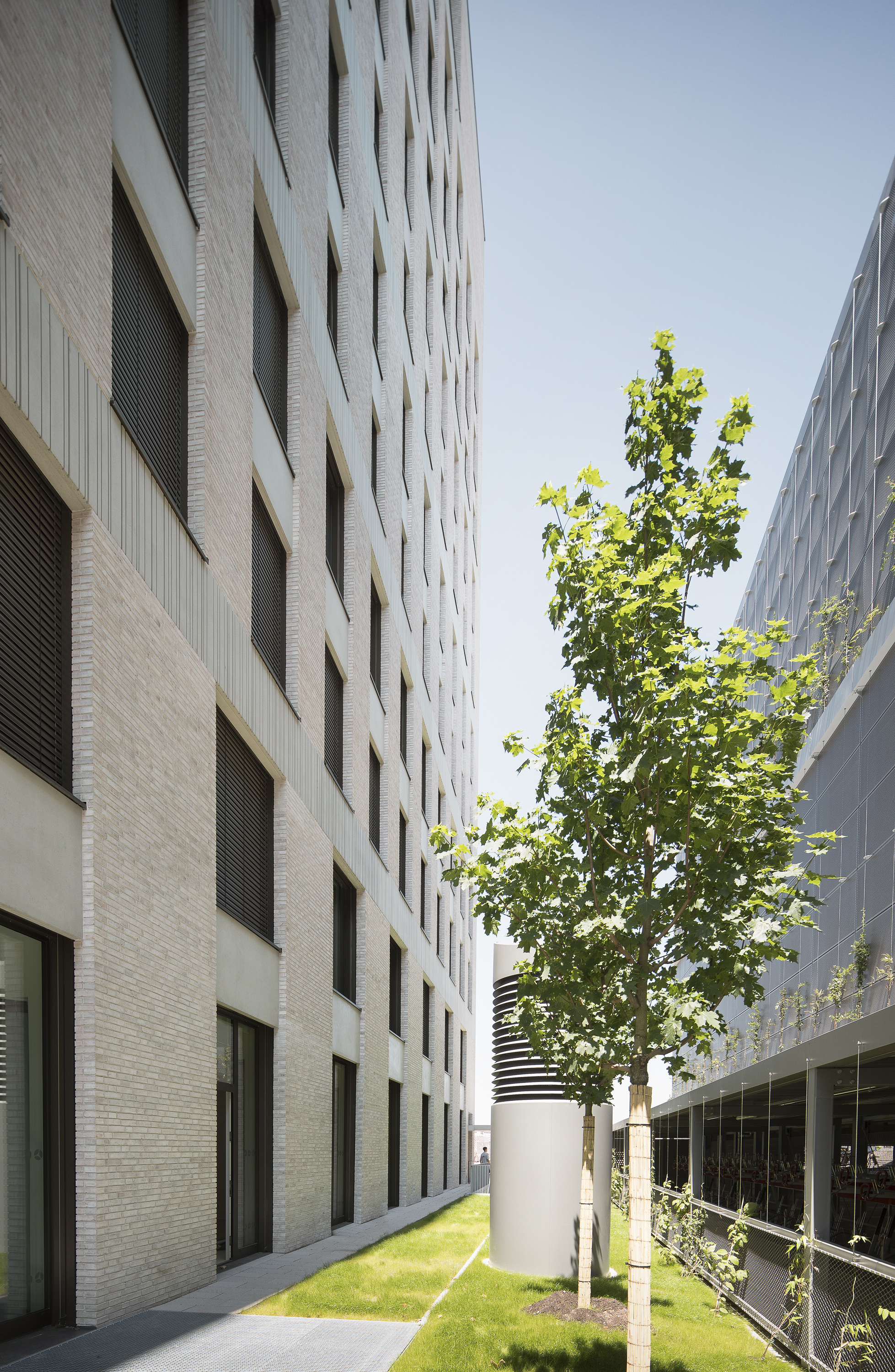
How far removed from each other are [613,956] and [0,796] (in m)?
4.76

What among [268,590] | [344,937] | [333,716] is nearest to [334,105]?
[268,590]

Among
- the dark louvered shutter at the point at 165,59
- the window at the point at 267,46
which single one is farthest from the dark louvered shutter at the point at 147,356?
the window at the point at 267,46

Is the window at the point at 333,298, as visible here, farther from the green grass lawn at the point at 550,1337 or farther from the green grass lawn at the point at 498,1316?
the green grass lawn at the point at 550,1337

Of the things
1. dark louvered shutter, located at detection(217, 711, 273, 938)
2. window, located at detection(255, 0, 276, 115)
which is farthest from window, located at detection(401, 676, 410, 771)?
window, located at detection(255, 0, 276, 115)

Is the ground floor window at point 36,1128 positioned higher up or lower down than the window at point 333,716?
lower down

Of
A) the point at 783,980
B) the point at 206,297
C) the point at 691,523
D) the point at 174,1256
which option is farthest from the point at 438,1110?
the point at 691,523

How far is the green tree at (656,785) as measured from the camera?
293 inches

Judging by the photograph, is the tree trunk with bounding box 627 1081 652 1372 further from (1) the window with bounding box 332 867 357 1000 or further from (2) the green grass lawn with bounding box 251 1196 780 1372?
(1) the window with bounding box 332 867 357 1000

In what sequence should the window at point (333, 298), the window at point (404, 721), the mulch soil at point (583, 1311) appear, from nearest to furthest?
the mulch soil at point (583, 1311)
the window at point (333, 298)
the window at point (404, 721)

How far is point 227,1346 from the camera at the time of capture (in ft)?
29.3

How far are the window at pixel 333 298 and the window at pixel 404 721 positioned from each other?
11178mm

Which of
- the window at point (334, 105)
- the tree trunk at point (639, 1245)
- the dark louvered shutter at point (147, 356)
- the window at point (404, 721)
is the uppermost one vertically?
the window at point (334, 105)

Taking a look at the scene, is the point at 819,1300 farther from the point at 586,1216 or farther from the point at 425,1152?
the point at 425,1152

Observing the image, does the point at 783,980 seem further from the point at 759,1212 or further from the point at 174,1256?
the point at 174,1256
